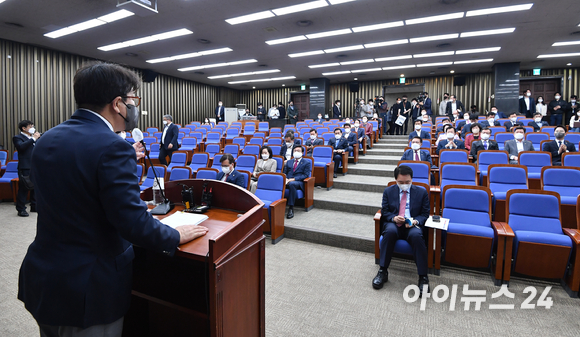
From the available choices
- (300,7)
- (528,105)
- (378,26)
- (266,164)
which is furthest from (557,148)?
(528,105)

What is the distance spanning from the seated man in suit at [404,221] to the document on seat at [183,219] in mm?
1846

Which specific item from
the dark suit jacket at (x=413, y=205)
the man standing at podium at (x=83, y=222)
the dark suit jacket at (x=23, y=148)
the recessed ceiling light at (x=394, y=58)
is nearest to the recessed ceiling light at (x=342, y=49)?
the recessed ceiling light at (x=394, y=58)

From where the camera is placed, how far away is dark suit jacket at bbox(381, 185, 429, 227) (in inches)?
113

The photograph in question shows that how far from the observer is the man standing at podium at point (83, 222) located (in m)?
0.88

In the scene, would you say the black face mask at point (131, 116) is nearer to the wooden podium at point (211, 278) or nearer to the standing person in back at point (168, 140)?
the wooden podium at point (211, 278)

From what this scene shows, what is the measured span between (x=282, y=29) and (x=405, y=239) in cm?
605

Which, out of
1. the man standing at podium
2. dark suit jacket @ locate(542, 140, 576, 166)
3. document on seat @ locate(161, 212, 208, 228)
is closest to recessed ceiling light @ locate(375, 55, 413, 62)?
dark suit jacket @ locate(542, 140, 576, 166)

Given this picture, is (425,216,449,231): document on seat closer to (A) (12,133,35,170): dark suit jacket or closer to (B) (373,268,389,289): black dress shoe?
(B) (373,268,389,289): black dress shoe

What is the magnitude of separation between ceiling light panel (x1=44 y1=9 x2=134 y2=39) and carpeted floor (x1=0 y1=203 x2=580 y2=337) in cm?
501

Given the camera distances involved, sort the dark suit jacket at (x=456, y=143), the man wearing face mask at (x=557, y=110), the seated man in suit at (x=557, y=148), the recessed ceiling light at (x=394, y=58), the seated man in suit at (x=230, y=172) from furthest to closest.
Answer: the man wearing face mask at (x=557, y=110) → the recessed ceiling light at (x=394, y=58) → the dark suit jacket at (x=456, y=143) → the seated man in suit at (x=557, y=148) → the seated man in suit at (x=230, y=172)

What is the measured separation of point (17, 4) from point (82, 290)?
7273mm

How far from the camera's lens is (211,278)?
1.01m

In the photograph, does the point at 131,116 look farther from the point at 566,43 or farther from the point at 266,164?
the point at 566,43

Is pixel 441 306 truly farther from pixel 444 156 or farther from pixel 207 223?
pixel 444 156
